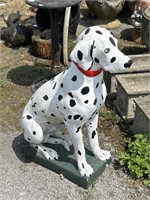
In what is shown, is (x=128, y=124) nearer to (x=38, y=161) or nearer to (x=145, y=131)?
(x=145, y=131)

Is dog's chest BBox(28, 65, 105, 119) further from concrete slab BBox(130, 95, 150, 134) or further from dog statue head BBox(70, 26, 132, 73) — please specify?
concrete slab BBox(130, 95, 150, 134)

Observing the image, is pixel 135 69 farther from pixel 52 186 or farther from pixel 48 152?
pixel 52 186

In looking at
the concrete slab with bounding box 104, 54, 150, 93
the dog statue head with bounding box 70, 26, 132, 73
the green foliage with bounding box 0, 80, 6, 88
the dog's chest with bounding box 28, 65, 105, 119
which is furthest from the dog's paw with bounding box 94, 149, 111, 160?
the green foliage with bounding box 0, 80, 6, 88

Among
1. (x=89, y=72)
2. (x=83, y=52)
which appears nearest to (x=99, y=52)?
(x=83, y=52)

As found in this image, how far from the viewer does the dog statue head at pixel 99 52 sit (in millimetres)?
3150

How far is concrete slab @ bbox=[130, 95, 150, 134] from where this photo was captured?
14.3 ft

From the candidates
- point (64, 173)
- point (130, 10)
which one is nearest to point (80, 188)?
point (64, 173)

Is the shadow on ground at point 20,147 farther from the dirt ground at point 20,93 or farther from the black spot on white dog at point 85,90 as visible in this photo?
the black spot on white dog at point 85,90

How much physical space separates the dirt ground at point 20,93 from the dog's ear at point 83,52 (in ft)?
4.99

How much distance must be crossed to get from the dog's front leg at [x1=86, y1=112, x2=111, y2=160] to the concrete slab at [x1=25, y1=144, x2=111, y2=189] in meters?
0.06

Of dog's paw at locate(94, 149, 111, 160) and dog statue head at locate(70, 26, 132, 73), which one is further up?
dog statue head at locate(70, 26, 132, 73)

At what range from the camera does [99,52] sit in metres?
3.18

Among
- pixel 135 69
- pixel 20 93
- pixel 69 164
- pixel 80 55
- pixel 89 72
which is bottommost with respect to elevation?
pixel 20 93

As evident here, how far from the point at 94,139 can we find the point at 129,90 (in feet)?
3.85
